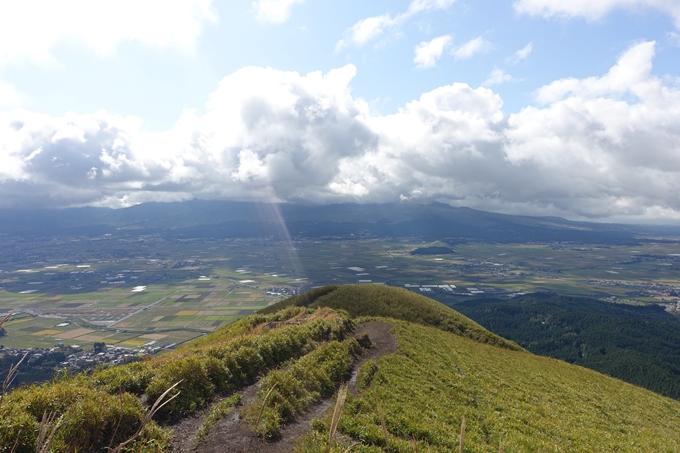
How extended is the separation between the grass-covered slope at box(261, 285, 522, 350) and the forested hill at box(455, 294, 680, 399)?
246 feet

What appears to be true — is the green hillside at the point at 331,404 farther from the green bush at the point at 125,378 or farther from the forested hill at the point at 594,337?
the forested hill at the point at 594,337

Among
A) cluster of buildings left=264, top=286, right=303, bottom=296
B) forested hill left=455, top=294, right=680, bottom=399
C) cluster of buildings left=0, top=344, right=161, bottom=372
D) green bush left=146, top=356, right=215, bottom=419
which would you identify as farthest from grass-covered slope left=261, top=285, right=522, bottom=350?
cluster of buildings left=264, top=286, right=303, bottom=296

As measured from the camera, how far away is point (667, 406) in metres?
34.2

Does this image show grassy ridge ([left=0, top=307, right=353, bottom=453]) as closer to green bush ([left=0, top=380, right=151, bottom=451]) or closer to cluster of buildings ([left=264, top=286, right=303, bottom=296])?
green bush ([left=0, top=380, right=151, bottom=451])

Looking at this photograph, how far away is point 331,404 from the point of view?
1659cm

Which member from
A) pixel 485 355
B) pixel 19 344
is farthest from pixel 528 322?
pixel 19 344

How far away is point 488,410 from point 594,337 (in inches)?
6292

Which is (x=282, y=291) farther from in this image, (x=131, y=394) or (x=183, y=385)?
(x=131, y=394)

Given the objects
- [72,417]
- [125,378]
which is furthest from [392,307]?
[72,417]

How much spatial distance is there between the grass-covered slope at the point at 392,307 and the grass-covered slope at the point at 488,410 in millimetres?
11554

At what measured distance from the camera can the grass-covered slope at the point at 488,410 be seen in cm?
1423

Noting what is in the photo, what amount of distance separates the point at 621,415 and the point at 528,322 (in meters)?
160

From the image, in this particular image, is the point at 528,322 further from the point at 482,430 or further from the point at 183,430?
the point at 183,430

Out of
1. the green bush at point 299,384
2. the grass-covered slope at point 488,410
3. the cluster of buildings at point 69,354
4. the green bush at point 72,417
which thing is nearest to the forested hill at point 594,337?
the grass-covered slope at point 488,410
